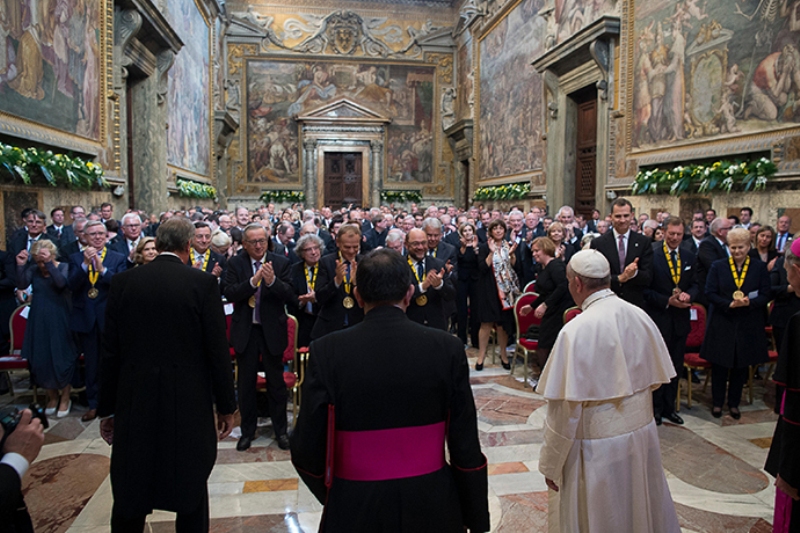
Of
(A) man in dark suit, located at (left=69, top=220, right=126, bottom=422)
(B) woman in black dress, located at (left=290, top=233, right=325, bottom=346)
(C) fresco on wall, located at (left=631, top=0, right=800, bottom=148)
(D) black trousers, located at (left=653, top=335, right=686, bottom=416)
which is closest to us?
(B) woman in black dress, located at (left=290, top=233, right=325, bottom=346)

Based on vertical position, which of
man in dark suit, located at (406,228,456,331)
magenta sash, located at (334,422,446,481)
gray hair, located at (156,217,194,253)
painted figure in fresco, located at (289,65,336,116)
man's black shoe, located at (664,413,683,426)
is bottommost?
man's black shoe, located at (664,413,683,426)

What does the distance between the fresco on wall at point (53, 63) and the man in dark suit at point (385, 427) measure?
767 centimetres

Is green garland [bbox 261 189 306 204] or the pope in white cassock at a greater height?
green garland [bbox 261 189 306 204]

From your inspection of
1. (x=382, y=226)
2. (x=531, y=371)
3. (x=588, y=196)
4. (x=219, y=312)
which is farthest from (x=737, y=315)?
(x=588, y=196)

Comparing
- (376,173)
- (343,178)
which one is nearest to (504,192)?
(376,173)

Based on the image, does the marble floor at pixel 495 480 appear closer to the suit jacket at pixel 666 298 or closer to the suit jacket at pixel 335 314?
the suit jacket at pixel 666 298

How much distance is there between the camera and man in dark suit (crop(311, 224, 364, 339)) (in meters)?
5.14

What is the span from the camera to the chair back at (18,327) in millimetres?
6003

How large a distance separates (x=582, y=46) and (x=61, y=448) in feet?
44.0

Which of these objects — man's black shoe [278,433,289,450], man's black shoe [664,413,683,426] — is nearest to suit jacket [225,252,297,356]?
man's black shoe [278,433,289,450]

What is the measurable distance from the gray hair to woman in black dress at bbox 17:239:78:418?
3120mm

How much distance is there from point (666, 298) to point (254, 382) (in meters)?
3.92

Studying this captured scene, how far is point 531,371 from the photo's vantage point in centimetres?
772

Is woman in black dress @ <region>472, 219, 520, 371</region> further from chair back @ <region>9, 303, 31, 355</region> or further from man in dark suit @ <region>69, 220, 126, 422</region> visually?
chair back @ <region>9, 303, 31, 355</region>
